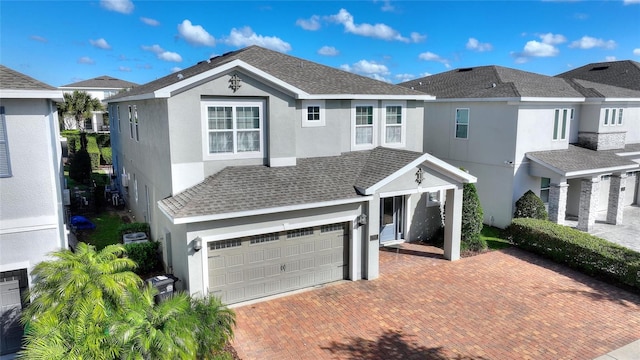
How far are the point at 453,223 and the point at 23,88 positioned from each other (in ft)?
45.2

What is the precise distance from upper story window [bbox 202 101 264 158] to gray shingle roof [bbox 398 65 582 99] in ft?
39.7

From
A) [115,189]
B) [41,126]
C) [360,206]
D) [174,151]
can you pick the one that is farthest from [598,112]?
[115,189]

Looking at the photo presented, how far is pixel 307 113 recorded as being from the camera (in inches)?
598

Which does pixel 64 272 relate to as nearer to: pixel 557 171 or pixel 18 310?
pixel 18 310

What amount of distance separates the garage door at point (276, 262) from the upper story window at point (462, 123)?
35.5 ft

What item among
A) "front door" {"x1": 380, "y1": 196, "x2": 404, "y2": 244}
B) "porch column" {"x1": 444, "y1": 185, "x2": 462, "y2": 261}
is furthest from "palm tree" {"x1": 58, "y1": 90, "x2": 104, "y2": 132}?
"porch column" {"x1": 444, "y1": 185, "x2": 462, "y2": 261}

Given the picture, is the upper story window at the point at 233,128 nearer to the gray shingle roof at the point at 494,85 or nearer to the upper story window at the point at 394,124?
the upper story window at the point at 394,124

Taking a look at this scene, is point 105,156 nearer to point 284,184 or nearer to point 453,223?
point 284,184

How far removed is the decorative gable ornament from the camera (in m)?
13.0

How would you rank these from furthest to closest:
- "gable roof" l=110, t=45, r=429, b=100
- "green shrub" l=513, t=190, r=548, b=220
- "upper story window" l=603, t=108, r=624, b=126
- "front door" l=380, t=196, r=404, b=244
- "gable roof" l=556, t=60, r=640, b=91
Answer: "gable roof" l=556, t=60, r=640, b=91 < "upper story window" l=603, t=108, r=624, b=126 < "green shrub" l=513, t=190, r=548, b=220 < "front door" l=380, t=196, r=404, b=244 < "gable roof" l=110, t=45, r=429, b=100

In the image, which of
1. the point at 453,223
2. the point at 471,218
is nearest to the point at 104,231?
the point at 453,223

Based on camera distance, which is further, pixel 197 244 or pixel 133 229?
pixel 133 229

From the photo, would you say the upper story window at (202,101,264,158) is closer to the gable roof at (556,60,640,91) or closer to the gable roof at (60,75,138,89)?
the gable roof at (556,60,640,91)

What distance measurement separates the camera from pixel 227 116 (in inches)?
526
